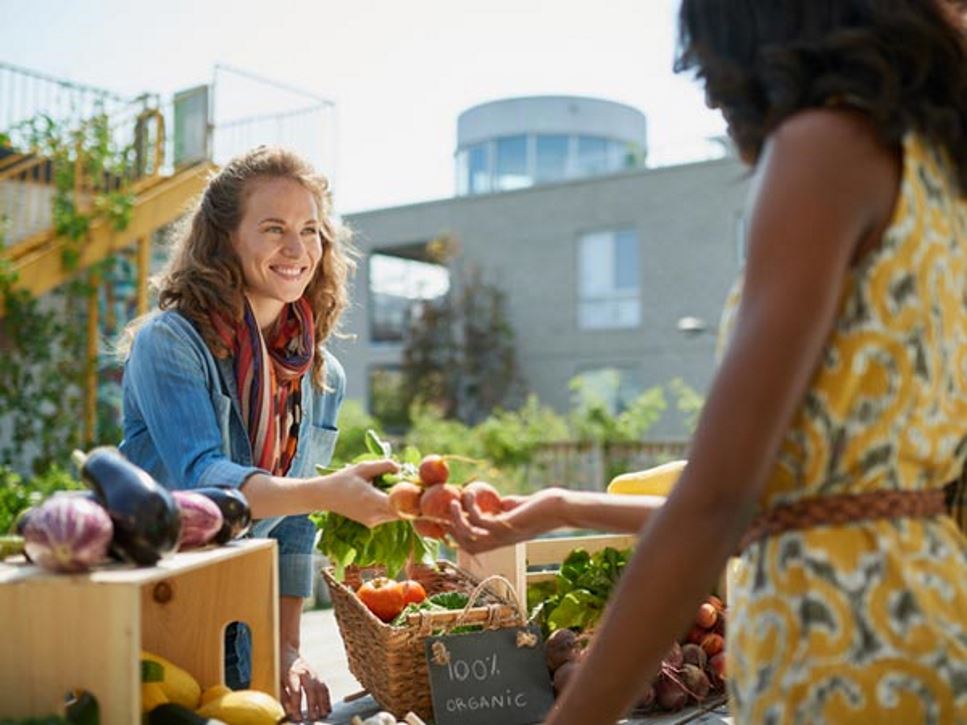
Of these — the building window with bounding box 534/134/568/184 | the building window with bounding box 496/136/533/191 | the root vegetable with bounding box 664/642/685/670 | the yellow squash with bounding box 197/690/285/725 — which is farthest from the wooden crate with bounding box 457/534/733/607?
the building window with bounding box 534/134/568/184

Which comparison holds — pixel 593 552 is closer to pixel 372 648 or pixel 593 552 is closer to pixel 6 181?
pixel 372 648

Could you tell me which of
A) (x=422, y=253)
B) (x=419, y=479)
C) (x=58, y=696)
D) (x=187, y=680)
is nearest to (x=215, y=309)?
(x=419, y=479)

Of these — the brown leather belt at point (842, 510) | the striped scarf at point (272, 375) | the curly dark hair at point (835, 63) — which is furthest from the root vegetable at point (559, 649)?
the curly dark hair at point (835, 63)

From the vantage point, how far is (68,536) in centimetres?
137

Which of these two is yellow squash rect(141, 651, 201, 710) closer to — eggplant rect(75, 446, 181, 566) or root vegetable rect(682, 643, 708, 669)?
eggplant rect(75, 446, 181, 566)

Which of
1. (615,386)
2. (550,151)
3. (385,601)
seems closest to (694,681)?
(385,601)

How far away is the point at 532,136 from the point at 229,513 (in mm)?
28782

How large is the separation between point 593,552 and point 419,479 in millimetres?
949

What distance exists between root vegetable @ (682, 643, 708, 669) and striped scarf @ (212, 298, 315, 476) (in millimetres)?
986

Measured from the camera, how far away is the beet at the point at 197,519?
1.57 metres

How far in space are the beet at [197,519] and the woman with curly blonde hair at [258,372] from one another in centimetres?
37

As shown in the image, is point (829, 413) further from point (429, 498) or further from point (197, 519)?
point (197, 519)

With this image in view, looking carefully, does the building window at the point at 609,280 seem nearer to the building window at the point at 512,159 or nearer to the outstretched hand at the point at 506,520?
the building window at the point at 512,159

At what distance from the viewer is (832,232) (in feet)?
3.27
